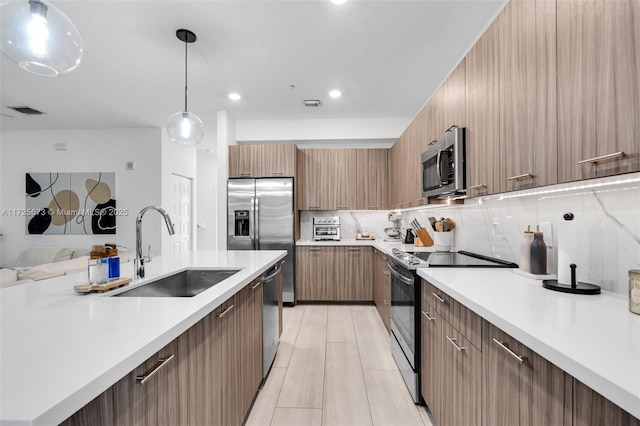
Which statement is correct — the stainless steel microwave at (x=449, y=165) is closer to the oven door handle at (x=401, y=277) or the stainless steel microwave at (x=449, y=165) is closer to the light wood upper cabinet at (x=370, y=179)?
the oven door handle at (x=401, y=277)

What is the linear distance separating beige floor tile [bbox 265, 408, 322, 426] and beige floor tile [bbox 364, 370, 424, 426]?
36cm

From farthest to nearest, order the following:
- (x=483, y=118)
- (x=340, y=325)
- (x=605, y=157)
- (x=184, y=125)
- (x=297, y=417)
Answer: (x=340, y=325)
(x=184, y=125)
(x=297, y=417)
(x=483, y=118)
(x=605, y=157)

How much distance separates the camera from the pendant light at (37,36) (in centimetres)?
123

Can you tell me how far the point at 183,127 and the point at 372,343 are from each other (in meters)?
2.70

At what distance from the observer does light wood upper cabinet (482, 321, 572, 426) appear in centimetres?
79

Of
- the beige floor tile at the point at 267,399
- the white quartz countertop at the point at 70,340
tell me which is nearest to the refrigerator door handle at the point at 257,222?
the beige floor tile at the point at 267,399

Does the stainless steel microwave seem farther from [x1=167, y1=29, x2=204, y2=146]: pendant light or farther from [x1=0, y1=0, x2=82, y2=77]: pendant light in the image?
[x1=0, y1=0, x2=82, y2=77]: pendant light

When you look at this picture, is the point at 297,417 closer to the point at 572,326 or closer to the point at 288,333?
the point at 288,333

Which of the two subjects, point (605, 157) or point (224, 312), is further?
point (224, 312)

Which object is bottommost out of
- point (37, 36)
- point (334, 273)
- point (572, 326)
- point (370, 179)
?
point (334, 273)

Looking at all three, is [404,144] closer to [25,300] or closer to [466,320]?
[466,320]

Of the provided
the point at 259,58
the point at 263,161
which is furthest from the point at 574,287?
the point at 263,161

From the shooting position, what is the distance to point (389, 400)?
6.66 ft

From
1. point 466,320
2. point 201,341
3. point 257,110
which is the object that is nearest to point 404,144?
point 257,110
